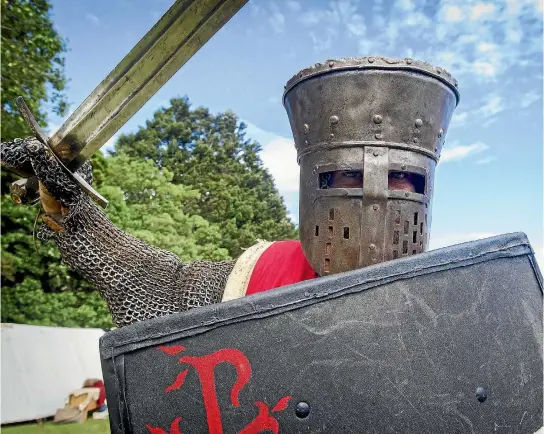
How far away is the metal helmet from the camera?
1.69 m

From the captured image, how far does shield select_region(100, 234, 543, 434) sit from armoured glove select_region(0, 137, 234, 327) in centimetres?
92

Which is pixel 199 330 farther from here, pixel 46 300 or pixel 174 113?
pixel 174 113

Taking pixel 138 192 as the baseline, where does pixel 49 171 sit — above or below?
below

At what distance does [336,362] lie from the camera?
1246mm

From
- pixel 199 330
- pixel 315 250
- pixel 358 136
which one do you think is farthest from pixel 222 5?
pixel 199 330

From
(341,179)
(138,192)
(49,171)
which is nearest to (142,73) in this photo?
(49,171)

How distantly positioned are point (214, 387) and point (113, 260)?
1.38 metres

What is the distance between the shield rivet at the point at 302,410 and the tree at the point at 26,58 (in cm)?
798

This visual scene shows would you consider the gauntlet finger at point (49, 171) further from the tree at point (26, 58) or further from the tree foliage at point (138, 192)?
the tree at point (26, 58)

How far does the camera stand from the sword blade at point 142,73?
1619mm

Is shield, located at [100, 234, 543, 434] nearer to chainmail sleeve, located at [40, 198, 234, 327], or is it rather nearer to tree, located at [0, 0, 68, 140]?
chainmail sleeve, located at [40, 198, 234, 327]

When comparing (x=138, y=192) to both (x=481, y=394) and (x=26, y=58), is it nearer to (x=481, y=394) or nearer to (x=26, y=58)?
(x=26, y=58)

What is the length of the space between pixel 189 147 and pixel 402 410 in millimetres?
21024

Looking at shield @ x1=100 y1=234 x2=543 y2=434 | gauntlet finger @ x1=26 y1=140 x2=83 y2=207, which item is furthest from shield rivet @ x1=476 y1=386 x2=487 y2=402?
gauntlet finger @ x1=26 y1=140 x2=83 y2=207
